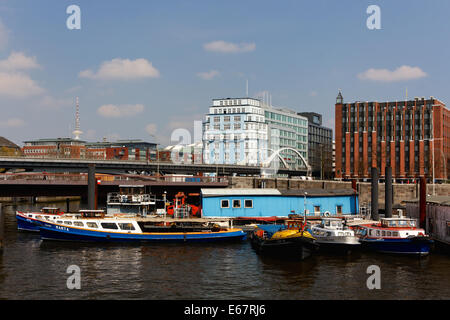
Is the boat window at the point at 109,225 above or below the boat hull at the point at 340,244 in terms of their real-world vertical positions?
above

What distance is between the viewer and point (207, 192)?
237 feet

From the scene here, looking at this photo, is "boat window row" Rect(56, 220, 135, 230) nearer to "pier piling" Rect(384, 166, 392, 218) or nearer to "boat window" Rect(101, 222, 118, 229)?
"boat window" Rect(101, 222, 118, 229)

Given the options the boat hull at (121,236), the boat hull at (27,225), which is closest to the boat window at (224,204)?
the boat hull at (121,236)

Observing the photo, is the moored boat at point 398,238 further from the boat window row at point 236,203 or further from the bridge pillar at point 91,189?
the bridge pillar at point 91,189

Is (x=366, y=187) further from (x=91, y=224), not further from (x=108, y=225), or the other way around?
(x=91, y=224)

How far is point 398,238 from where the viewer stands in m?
51.4

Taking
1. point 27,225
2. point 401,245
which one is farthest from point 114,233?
point 401,245

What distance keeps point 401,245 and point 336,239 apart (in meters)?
6.69

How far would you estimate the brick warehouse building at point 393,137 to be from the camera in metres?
176

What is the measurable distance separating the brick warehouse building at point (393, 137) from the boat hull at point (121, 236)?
408ft

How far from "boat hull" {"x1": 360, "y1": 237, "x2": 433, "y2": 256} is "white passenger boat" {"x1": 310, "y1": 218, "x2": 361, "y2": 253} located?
162 centimetres
